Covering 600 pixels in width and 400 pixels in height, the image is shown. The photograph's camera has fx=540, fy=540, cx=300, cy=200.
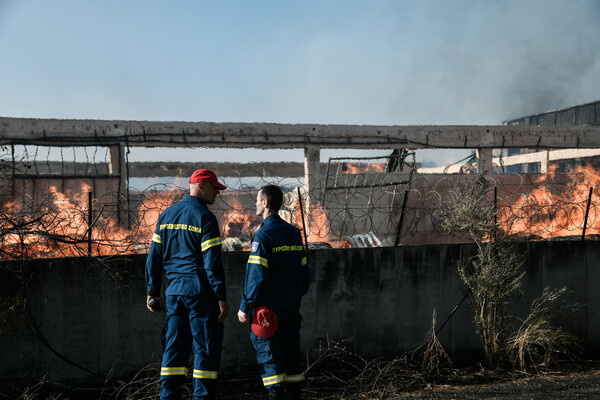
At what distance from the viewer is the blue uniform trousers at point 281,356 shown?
4430mm

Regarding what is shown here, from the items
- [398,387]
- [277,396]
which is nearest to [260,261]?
[277,396]

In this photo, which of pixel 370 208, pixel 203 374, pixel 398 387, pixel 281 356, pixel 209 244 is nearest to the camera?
pixel 203 374

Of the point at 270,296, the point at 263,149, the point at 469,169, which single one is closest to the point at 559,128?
the point at 469,169

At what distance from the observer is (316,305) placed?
7.12 m

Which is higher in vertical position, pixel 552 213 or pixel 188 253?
pixel 552 213

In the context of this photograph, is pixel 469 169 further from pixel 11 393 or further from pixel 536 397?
pixel 11 393

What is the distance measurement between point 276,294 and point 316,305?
261cm

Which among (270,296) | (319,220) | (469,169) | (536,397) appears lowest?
(536,397)

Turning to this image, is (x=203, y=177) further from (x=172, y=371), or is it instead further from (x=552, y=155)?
(x=552, y=155)

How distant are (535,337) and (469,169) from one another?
11735mm

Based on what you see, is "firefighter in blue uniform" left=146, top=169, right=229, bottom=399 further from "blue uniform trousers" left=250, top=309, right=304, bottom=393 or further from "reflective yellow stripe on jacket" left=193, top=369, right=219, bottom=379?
"blue uniform trousers" left=250, top=309, right=304, bottom=393

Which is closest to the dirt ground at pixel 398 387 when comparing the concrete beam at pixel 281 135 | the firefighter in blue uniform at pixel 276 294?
the firefighter in blue uniform at pixel 276 294

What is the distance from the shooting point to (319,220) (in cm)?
1202

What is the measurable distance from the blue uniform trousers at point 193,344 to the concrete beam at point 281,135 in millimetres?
10041
